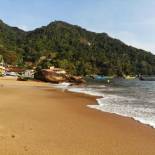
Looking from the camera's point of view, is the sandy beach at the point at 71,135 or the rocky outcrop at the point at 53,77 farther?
the rocky outcrop at the point at 53,77

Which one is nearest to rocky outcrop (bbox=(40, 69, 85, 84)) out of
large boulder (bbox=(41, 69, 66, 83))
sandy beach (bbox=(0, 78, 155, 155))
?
large boulder (bbox=(41, 69, 66, 83))

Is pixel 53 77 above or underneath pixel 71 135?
above

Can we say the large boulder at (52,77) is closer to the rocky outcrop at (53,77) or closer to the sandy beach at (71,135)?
the rocky outcrop at (53,77)

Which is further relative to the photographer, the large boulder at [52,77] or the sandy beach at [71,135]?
the large boulder at [52,77]

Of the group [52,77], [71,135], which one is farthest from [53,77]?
[71,135]

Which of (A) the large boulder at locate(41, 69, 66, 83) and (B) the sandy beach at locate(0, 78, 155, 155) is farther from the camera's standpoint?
(A) the large boulder at locate(41, 69, 66, 83)

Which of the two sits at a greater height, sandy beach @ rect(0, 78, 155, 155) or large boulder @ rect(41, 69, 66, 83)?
large boulder @ rect(41, 69, 66, 83)

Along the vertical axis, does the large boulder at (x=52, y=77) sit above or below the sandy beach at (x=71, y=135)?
above

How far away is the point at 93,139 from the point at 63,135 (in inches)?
49.7

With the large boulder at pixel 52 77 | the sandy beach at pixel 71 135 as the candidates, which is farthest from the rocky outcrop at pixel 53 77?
the sandy beach at pixel 71 135

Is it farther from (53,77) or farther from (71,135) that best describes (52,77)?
(71,135)

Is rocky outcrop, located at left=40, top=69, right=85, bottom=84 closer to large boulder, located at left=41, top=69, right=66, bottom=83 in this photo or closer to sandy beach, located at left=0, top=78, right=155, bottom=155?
large boulder, located at left=41, top=69, right=66, bottom=83

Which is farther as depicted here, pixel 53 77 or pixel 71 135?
pixel 53 77

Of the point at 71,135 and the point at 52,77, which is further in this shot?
the point at 52,77
